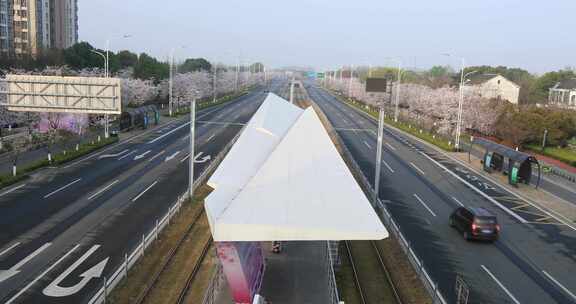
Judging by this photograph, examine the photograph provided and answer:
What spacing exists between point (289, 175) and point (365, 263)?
23.1 feet

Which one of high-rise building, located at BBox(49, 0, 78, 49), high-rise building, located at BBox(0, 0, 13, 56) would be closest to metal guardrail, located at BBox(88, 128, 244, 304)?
high-rise building, located at BBox(0, 0, 13, 56)

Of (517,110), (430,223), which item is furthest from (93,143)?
(517,110)

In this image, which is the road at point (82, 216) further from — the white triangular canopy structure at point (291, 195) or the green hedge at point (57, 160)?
the white triangular canopy structure at point (291, 195)

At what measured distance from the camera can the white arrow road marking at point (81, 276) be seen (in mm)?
18234

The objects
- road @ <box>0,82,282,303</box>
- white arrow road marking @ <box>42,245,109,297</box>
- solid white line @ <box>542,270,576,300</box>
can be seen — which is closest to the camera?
white arrow road marking @ <box>42,245,109,297</box>

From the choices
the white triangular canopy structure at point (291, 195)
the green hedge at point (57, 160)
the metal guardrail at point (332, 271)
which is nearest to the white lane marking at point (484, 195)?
the metal guardrail at point (332, 271)

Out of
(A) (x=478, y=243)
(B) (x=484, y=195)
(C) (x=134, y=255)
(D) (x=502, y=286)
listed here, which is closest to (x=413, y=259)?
(D) (x=502, y=286)

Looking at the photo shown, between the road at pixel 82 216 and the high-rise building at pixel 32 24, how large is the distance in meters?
64.8

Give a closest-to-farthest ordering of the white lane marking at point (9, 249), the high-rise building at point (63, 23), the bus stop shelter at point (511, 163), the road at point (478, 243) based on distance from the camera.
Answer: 1. the road at point (478, 243)
2. the white lane marking at point (9, 249)
3. the bus stop shelter at point (511, 163)
4. the high-rise building at point (63, 23)

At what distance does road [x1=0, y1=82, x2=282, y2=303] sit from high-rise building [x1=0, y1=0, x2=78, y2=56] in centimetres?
6475

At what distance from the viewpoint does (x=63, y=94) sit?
35.0 metres

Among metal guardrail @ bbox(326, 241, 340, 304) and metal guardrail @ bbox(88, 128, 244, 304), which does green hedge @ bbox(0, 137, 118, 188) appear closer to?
metal guardrail @ bbox(88, 128, 244, 304)

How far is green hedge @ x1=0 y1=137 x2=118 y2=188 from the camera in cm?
3389

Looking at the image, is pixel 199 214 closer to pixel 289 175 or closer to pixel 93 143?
pixel 289 175
